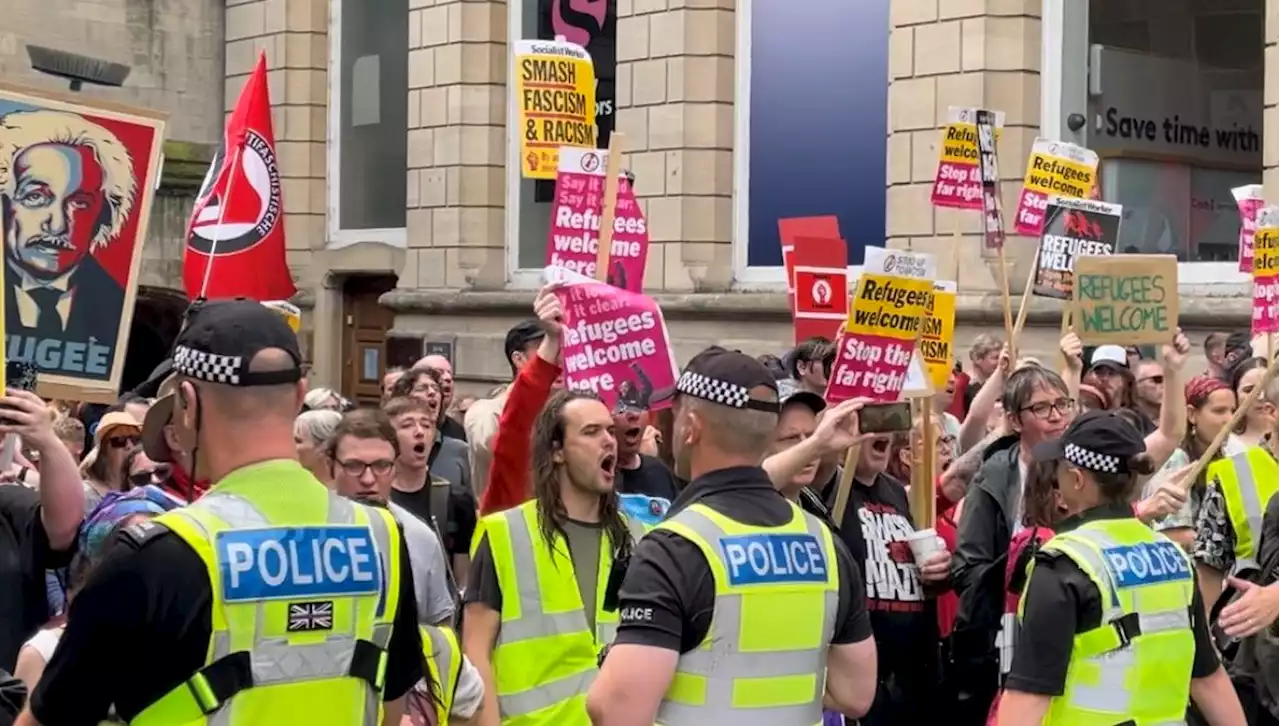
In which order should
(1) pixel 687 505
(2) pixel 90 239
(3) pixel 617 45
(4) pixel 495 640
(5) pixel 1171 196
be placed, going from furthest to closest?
(3) pixel 617 45 < (5) pixel 1171 196 < (2) pixel 90 239 < (4) pixel 495 640 < (1) pixel 687 505

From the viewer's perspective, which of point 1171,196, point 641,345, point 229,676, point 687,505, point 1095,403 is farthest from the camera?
point 1171,196

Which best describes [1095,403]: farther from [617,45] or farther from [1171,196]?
[617,45]

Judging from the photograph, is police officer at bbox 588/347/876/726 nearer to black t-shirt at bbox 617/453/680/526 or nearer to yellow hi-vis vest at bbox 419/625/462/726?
yellow hi-vis vest at bbox 419/625/462/726

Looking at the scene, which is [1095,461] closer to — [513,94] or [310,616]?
[310,616]

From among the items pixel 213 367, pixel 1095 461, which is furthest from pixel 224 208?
pixel 213 367

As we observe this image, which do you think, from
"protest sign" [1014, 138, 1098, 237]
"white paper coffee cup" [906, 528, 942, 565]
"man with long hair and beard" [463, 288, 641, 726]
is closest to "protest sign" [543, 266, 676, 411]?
"white paper coffee cup" [906, 528, 942, 565]

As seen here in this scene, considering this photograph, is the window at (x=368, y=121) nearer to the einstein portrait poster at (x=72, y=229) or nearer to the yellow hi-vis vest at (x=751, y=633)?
the einstein portrait poster at (x=72, y=229)

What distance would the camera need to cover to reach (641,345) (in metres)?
7.22

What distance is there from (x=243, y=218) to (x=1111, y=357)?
199 inches

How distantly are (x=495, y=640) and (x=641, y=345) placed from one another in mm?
1933

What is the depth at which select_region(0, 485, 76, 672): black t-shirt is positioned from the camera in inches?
223

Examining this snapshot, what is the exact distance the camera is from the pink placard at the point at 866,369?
651 cm

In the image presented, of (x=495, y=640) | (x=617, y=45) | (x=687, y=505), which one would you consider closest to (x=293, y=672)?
(x=687, y=505)

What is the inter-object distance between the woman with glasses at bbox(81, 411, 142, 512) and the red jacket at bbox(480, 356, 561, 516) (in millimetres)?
1237
